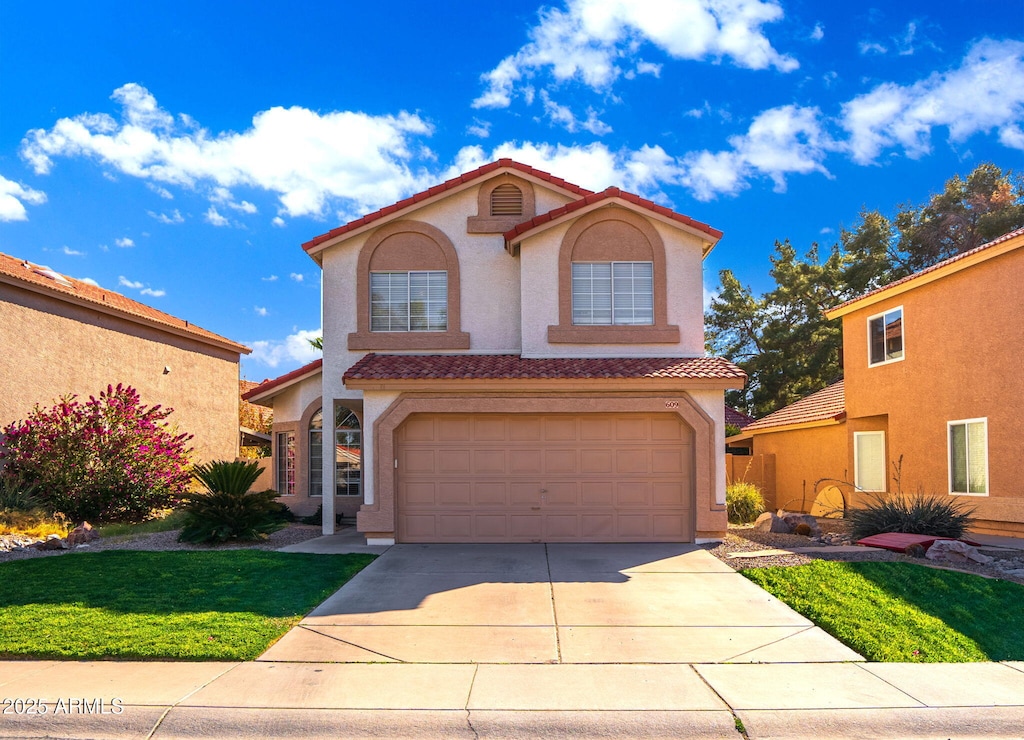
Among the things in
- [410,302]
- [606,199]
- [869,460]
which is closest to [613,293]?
[606,199]

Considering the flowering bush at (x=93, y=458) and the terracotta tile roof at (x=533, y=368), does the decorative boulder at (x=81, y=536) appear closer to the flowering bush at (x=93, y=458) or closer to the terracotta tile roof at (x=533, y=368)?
the flowering bush at (x=93, y=458)

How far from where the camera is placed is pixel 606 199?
51.4ft

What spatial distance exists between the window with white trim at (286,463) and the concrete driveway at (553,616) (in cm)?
694

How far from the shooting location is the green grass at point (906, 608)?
8195mm

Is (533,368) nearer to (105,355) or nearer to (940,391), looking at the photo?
(940,391)

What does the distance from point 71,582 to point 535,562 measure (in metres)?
6.18

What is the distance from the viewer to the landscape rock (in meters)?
11.8

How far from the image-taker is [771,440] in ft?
84.4

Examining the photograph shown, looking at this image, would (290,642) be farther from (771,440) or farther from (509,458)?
(771,440)

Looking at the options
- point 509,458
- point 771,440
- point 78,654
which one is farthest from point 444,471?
point 771,440

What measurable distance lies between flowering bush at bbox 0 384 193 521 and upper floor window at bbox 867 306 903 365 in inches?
655

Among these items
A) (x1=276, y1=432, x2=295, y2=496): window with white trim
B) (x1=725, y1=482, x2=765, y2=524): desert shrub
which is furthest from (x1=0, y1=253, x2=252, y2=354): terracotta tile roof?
(x1=725, y1=482, x2=765, y2=524): desert shrub

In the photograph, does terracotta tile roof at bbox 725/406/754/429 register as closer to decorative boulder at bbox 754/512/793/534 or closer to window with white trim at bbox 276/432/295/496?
decorative boulder at bbox 754/512/793/534

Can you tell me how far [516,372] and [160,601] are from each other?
6.85 metres
